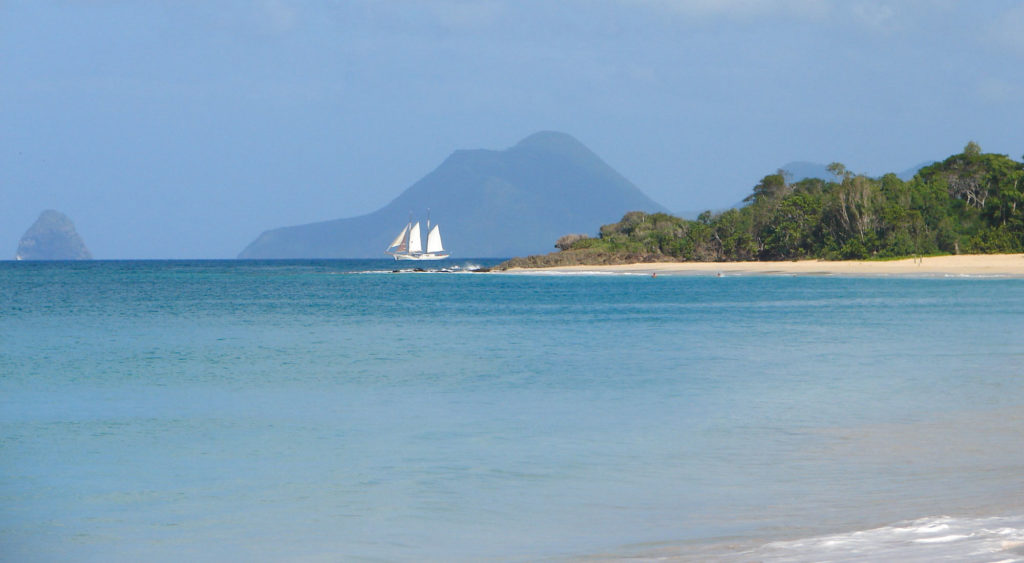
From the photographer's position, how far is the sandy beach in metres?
67.6

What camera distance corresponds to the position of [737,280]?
229 feet

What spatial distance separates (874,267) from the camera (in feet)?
245

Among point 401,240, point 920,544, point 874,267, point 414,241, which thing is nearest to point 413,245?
point 414,241

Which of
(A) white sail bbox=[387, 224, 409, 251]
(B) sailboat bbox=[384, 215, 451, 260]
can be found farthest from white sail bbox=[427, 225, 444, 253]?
(A) white sail bbox=[387, 224, 409, 251]

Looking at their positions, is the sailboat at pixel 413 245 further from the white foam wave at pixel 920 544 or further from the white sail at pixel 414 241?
the white foam wave at pixel 920 544

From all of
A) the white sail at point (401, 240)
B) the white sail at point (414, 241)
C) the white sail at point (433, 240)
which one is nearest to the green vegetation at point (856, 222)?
the white sail at point (401, 240)

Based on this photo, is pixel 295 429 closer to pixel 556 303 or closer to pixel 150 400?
pixel 150 400

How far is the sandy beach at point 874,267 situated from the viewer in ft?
222

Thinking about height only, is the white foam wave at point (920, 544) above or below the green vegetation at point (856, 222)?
below

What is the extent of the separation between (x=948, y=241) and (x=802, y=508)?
79707 mm

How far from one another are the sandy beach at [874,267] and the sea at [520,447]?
146ft

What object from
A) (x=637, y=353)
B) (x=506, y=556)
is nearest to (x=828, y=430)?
(x=506, y=556)

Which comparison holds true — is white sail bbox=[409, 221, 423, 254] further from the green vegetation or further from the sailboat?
the green vegetation

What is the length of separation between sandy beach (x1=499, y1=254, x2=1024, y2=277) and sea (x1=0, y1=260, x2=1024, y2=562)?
1757 inches
